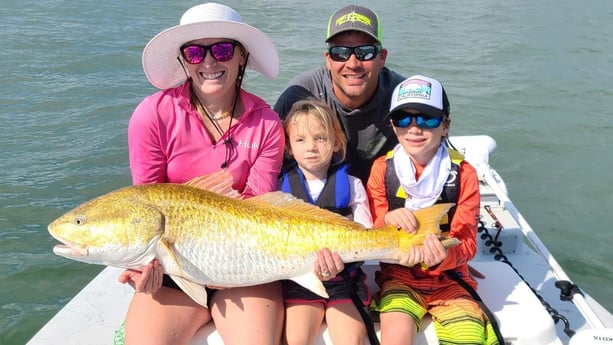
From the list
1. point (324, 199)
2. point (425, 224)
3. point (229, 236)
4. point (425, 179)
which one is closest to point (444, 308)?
point (425, 224)

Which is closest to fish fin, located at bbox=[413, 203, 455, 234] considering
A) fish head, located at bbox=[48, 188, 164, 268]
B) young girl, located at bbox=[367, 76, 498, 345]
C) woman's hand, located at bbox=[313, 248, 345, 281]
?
young girl, located at bbox=[367, 76, 498, 345]

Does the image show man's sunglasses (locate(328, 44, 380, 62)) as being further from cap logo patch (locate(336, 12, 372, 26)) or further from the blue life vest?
the blue life vest

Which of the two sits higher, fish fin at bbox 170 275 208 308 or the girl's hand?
the girl's hand

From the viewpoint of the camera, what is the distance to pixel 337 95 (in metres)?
4.32

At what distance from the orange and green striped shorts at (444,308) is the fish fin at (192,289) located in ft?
3.22

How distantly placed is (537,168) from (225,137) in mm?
7324

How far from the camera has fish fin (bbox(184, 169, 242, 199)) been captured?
3105 mm

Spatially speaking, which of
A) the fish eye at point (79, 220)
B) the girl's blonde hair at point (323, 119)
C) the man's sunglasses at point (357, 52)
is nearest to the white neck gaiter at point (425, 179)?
the girl's blonde hair at point (323, 119)

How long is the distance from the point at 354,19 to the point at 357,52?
228mm

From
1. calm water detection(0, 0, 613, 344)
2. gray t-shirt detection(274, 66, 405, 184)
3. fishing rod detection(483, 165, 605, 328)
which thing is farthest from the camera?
calm water detection(0, 0, 613, 344)

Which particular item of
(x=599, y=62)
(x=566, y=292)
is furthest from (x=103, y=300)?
(x=599, y=62)

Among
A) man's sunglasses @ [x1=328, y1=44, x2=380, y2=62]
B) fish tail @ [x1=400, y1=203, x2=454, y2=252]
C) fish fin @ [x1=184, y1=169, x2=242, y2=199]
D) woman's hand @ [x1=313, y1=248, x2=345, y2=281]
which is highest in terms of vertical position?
man's sunglasses @ [x1=328, y1=44, x2=380, y2=62]

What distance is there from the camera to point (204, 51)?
3348 mm

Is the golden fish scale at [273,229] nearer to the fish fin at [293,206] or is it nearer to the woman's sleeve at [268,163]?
the fish fin at [293,206]
